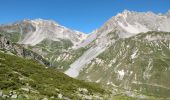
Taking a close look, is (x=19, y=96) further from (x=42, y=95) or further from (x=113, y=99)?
(x=113, y=99)

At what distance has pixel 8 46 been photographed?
92875 millimetres

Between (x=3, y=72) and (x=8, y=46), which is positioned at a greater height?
(x=8, y=46)

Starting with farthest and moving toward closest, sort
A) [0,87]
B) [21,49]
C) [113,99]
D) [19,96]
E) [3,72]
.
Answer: [21,49]
[113,99]
[3,72]
[0,87]
[19,96]

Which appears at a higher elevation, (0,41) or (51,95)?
(0,41)

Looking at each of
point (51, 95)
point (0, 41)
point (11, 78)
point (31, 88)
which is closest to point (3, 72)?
point (11, 78)

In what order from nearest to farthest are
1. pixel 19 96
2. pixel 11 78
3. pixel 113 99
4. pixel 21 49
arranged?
1. pixel 19 96
2. pixel 11 78
3. pixel 113 99
4. pixel 21 49

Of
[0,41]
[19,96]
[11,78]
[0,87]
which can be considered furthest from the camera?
[0,41]

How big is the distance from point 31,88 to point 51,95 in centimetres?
310

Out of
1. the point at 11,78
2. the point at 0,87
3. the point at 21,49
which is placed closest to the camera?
the point at 0,87

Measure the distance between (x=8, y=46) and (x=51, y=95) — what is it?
56312 mm

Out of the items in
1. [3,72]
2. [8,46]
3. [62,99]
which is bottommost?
[62,99]

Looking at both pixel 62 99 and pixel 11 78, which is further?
pixel 11 78

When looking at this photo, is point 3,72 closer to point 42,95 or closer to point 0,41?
point 42,95

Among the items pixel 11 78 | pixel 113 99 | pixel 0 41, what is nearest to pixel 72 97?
pixel 11 78
